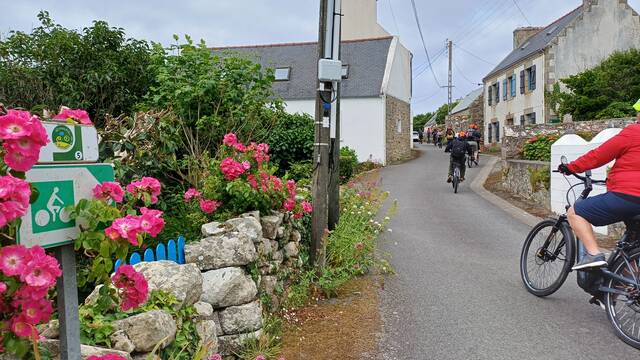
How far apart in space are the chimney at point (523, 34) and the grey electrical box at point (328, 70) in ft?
115

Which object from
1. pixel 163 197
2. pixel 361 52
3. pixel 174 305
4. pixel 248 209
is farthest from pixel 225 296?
pixel 361 52

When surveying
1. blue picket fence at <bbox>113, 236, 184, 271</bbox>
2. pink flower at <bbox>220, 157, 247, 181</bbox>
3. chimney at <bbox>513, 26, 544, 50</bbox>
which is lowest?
blue picket fence at <bbox>113, 236, 184, 271</bbox>

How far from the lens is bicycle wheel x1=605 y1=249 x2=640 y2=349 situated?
4148 mm

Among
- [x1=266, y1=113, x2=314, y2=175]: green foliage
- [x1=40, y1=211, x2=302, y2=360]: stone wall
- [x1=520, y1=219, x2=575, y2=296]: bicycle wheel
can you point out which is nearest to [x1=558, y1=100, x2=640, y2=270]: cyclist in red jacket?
[x1=520, y1=219, x2=575, y2=296]: bicycle wheel

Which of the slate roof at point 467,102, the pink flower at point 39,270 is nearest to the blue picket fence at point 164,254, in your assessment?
the pink flower at point 39,270

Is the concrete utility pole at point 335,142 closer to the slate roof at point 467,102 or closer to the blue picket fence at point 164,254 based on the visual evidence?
the blue picket fence at point 164,254

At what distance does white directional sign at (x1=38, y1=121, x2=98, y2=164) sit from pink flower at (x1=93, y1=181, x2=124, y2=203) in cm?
13

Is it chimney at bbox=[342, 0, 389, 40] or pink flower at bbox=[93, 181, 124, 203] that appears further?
chimney at bbox=[342, 0, 389, 40]

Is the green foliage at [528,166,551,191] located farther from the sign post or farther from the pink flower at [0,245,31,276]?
the pink flower at [0,245,31,276]

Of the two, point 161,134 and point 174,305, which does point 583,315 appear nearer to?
point 174,305

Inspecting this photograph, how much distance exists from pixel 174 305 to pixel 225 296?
2.50 feet

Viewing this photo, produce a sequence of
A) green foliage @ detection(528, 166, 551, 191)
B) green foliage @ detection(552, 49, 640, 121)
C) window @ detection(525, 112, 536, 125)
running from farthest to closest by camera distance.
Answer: window @ detection(525, 112, 536, 125) → green foliage @ detection(552, 49, 640, 121) → green foliage @ detection(528, 166, 551, 191)

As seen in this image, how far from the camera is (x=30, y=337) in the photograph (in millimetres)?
1825

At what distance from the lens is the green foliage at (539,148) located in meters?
15.1
